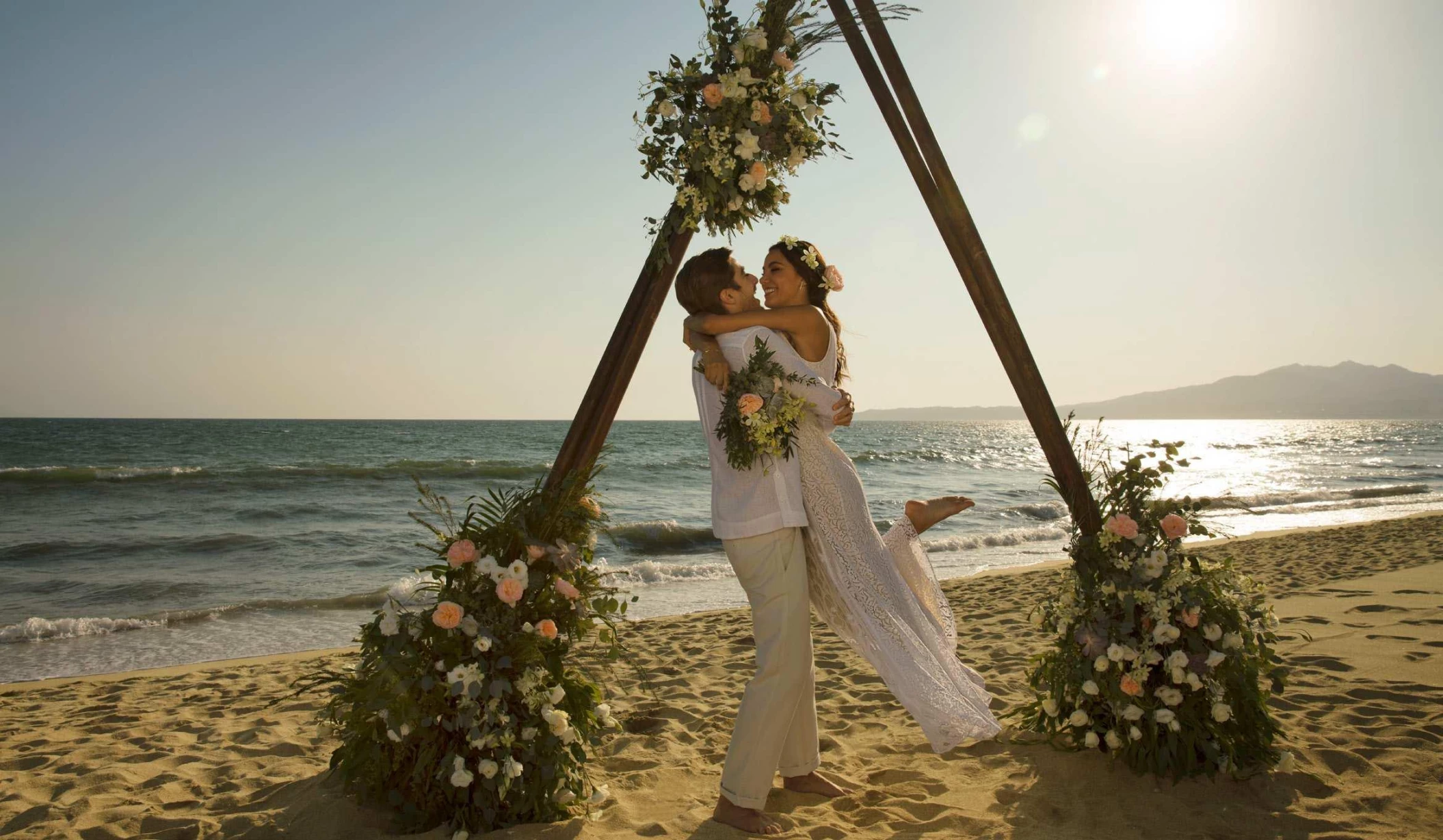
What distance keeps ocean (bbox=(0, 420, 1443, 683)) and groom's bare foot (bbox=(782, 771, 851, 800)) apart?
4.26 feet

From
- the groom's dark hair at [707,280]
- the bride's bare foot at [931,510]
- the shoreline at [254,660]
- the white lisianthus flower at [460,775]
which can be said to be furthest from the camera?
the shoreline at [254,660]

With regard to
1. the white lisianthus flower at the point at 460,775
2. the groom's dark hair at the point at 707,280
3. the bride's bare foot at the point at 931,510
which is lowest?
the white lisianthus flower at the point at 460,775

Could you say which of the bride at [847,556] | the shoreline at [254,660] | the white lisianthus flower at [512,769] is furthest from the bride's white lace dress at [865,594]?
the shoreline at [254,660]

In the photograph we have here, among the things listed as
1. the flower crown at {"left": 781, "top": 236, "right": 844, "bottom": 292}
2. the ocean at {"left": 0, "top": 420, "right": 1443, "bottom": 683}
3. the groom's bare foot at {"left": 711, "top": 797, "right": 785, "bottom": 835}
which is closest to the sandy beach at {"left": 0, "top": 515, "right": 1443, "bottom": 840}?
the groom's bare foot at {"left": 711, "top": 797, "right": 785, "bottom": 835}

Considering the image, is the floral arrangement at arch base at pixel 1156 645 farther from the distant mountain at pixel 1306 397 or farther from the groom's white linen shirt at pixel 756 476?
the distant mountain at pixel 1306 397

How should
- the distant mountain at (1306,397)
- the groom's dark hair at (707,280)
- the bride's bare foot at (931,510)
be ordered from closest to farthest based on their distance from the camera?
1. the groom's dark hair at (707,280)
2. the bride's bare foot at (931,510)
3. the distant mountain at (1306,397)

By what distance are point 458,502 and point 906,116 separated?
20.1 m

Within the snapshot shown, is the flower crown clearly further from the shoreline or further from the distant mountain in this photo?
the distant mountain

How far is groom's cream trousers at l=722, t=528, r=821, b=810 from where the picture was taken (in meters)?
2.92

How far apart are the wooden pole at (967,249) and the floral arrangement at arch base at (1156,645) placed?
0.37ft

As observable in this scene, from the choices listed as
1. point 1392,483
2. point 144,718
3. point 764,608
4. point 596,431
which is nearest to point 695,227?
point 596,431

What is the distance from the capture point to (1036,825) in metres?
2.92

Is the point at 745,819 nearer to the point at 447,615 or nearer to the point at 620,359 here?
the point at 447,615

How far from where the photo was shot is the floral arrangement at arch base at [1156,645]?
3131 mm
